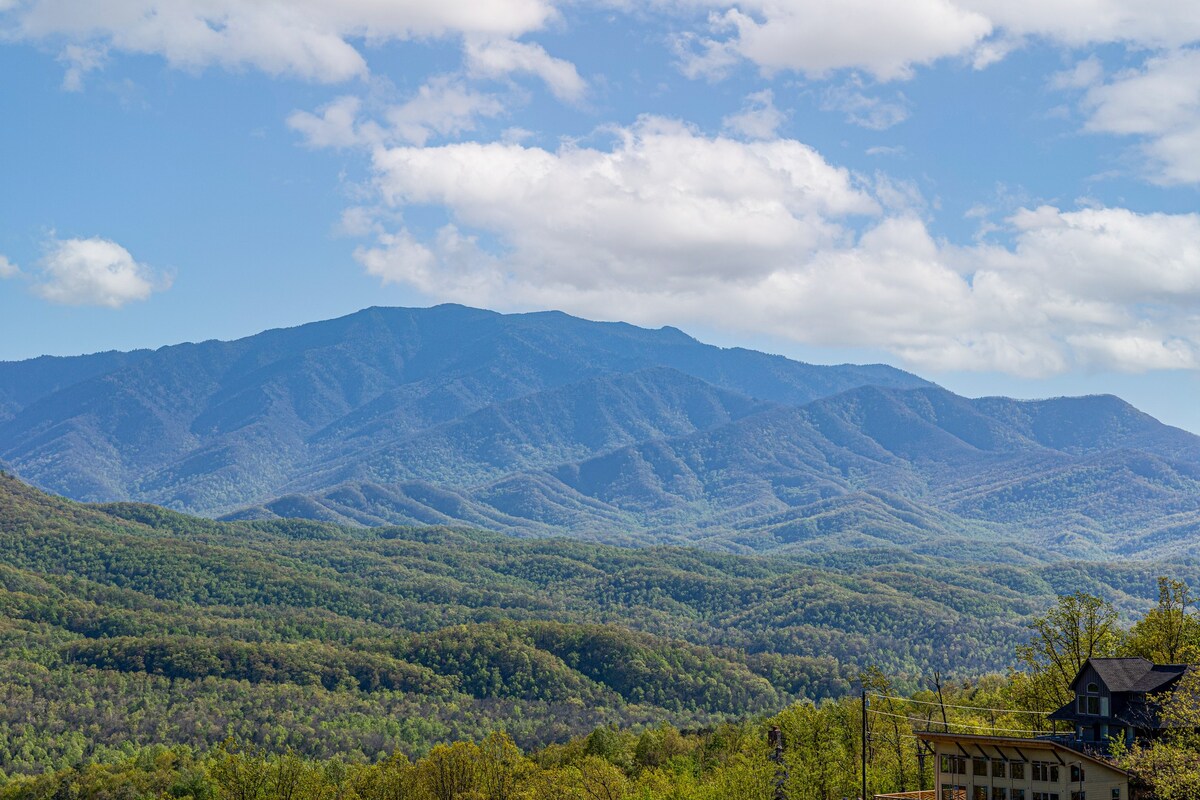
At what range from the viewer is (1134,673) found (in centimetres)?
6944

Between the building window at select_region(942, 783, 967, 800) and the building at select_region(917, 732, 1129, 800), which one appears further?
the building window at select_region(942, 783, 967, 800)

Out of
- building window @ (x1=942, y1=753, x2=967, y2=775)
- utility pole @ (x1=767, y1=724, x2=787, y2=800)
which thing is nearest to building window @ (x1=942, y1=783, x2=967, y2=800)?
building window @ (x1=942, y1=753, x2=967, y2=775)

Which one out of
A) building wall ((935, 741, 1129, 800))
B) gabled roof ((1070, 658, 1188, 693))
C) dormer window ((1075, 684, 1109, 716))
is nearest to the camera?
building wall ((935, 741, 1129, 800))

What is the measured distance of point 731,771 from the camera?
97062mm

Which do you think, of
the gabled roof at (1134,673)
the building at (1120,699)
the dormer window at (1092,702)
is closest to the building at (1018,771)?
the building at (1120,699)

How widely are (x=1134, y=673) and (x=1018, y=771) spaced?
8.40 metres

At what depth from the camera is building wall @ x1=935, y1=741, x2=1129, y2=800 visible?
6694 centimetres

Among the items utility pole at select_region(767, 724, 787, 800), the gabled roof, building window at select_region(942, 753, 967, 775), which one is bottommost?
utility pole at select_region(767, 724, 787, 800)

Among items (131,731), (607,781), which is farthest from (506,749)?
(131,731)

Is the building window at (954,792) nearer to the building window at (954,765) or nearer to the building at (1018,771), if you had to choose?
the building at (1018,771)

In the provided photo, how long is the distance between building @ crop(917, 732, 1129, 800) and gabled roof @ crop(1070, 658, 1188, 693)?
459 centimetres

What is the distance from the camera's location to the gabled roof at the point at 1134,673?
68188 millimetres

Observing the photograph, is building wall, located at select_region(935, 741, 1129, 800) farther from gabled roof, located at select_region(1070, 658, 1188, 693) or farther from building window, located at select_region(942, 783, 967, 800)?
gabled roof, located at select_region(1070, 658, 1188, 693)

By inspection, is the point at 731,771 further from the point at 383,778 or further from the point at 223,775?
the point at 223,775
